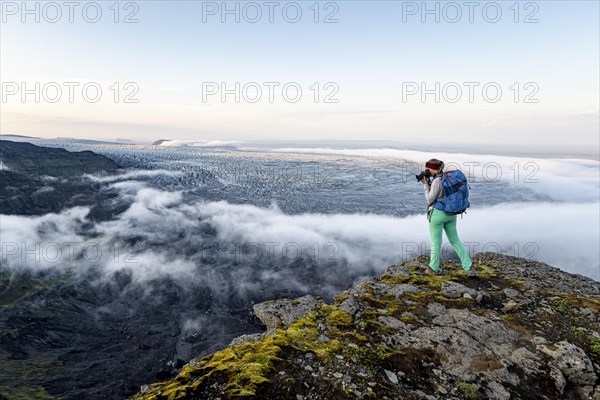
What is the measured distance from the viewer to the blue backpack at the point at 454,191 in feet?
44.8

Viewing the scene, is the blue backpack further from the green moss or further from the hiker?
the green moss

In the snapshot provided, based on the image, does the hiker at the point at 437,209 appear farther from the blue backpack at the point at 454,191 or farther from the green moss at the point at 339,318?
the green moss at the point at 339,318

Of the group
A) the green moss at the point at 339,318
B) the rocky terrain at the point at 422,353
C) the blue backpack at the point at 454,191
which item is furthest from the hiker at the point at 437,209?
the green moss at the point at 339,318

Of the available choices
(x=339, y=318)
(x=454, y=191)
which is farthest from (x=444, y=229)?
(x=339, y=318)

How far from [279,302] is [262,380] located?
1017 cm

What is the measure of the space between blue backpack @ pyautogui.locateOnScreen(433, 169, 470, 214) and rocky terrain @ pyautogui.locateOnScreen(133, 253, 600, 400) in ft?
12.1

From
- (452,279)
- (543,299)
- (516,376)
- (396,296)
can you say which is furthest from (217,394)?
(543,299)

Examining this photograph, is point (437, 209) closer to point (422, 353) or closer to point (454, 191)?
point (454, 191)

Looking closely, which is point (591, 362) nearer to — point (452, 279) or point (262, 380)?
point (452, 279)

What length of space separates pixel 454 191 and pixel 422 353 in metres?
6.70

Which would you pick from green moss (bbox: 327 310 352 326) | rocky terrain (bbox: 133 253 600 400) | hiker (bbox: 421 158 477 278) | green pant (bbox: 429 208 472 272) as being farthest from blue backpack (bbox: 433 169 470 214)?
green moss (bbox: 327 310 352 326)

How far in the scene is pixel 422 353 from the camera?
33.4 ft

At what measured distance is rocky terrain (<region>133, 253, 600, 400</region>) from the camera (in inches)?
332

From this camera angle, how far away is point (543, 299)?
550 inches
